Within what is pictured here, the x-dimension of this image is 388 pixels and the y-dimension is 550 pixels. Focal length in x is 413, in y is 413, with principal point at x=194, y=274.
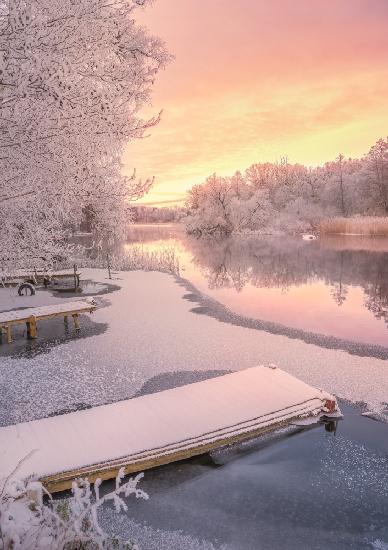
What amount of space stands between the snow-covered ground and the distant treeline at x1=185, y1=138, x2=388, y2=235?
5124cm

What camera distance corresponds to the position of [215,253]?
4328 centimetres

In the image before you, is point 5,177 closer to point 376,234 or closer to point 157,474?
point 157,474

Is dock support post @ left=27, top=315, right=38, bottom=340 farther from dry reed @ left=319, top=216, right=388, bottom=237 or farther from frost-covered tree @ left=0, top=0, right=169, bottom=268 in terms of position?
dry reed @ left=319, top=216, right=388, bottom=237

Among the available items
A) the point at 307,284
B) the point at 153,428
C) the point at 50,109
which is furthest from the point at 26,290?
the point at 50,109

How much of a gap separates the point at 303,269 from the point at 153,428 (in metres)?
25.1

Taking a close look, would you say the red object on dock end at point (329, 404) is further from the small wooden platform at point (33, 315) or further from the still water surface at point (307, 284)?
the small wooden platform at point (33, 315)

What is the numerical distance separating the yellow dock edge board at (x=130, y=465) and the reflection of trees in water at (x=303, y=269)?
11815 mm

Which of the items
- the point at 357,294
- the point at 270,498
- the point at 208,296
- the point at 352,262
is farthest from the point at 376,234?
the point at 270,498

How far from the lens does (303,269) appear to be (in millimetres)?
30438

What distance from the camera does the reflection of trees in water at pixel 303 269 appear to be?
75.6 ft

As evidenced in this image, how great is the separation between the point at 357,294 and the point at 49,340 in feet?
51.2

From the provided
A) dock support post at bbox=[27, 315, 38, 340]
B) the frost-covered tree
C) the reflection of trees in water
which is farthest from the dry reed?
the frost-covered tree

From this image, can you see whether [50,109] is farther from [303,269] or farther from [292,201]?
[292,201]

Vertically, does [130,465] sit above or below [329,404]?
above
